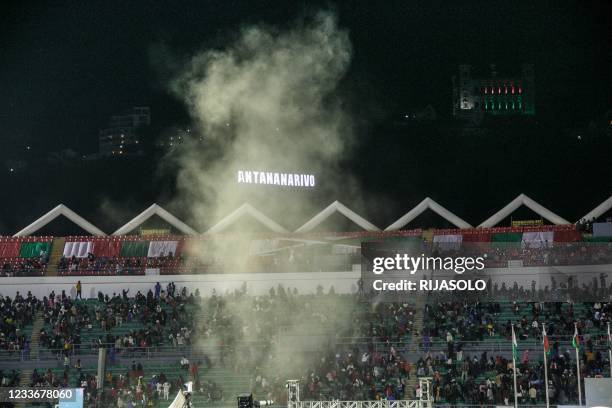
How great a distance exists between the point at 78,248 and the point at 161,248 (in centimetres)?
528

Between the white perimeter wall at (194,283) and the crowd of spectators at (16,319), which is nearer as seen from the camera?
the crowd of spectators at (16,319)

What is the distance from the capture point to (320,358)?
4606 cm

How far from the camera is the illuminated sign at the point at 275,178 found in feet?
219

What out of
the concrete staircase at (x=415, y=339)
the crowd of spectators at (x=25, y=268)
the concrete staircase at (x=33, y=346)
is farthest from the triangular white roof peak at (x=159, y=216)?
the concrete staircase at (x=415, y=339)

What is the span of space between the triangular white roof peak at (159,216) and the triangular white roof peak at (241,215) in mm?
1767

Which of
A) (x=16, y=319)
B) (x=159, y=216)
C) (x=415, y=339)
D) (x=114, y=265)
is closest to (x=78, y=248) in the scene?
(x=114, y=265)

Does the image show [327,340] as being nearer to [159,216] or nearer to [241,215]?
[241,215]

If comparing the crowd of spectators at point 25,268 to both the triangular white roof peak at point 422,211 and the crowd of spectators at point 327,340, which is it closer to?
the crowd of spectators at point 327,340

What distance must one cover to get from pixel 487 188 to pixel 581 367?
30.8 metres

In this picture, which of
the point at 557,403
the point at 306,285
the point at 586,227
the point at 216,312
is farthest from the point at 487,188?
the point at 557,403

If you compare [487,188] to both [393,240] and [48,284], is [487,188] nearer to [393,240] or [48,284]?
[393,240]

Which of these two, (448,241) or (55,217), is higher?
(55,217)

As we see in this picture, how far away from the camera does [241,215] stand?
62062 millimetres

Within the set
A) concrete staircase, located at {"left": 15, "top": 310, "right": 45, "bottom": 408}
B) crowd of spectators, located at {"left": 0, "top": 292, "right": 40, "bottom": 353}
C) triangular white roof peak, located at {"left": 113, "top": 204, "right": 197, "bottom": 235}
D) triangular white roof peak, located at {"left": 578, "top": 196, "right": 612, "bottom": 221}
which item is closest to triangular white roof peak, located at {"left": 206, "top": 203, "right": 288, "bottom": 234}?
triangular white roof peak, located at {"left": 113, "top": 204, "right": 197, "bottom": 235}
